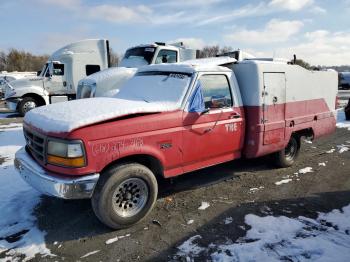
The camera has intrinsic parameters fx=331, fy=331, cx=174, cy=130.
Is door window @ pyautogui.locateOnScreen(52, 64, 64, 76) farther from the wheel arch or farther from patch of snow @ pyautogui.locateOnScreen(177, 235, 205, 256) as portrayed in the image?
patch of snow @ pyautogui.locateOnScreen(177, 235, 205, 256)

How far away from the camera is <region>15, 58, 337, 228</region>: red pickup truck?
149 inches

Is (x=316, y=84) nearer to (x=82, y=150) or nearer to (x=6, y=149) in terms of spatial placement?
(x=82, y=150)

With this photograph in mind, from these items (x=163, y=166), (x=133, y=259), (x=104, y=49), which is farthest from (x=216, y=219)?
(x=104, y=49)

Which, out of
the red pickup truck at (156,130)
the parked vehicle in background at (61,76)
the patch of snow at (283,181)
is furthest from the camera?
the parked vehicle in background at (61,76)

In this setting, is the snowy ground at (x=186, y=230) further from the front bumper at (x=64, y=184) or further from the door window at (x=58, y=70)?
the door window at (x=58, y=70)

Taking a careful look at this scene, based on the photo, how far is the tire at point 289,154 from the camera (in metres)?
6.45

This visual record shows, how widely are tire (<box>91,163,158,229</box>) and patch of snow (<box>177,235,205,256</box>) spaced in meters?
0.77

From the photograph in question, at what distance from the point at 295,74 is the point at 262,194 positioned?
2522 millimetres

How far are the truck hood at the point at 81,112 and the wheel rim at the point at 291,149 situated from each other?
10.5 feet

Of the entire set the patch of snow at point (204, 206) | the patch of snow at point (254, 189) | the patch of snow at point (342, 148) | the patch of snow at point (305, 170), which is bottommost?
the patch of snow at point (204, 206)

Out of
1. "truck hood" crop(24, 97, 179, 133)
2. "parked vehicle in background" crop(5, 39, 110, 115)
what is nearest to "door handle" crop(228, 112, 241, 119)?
"truck hood" crop(24, 97, 179, 133)

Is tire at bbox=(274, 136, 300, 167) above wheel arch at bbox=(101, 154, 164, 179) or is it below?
below

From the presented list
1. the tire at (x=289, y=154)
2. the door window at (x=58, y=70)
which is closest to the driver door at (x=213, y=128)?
the tire at (x=289, y=154)

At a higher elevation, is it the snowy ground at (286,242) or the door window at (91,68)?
the door window at (91,68)
